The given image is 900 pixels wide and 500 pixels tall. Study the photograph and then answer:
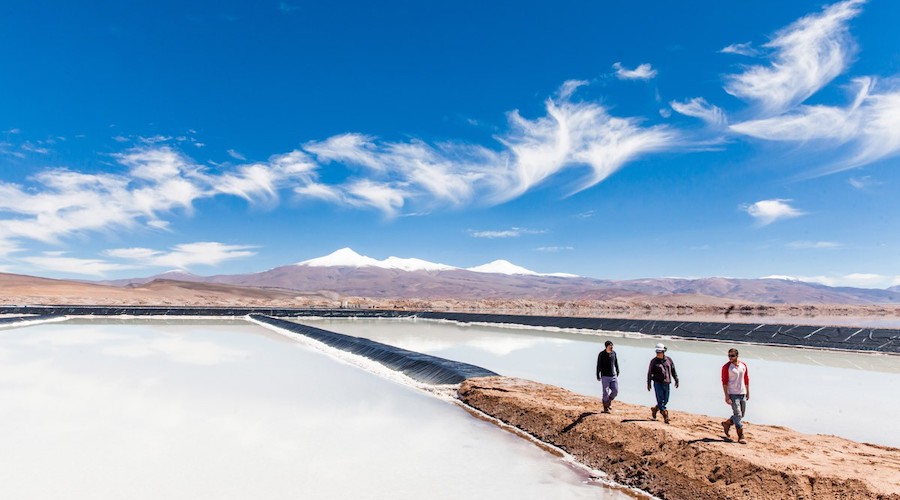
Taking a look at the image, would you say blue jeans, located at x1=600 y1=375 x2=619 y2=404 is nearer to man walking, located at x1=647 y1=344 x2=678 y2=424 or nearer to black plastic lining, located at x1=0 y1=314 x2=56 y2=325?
man walking, located at x1=647 y1=344 x2=678 y2=424

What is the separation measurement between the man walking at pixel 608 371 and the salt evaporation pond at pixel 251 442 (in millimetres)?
1681

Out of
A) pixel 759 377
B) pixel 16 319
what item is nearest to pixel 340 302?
pixel 16 319

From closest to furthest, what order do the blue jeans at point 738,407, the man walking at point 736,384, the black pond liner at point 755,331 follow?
the man walking at point 736,384 < the blue jeans at point 738,407 < the black pond liner at point 755,331

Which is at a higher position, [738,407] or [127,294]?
[127,294]

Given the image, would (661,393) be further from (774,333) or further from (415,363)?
(774,333)

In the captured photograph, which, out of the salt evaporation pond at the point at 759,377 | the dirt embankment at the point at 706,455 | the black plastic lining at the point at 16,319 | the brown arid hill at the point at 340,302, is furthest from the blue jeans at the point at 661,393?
the brown arid hill at the point at 340,302

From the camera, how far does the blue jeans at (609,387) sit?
35.1ft

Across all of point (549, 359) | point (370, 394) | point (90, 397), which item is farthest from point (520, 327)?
point (90, 397)

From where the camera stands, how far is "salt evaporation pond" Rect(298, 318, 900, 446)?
1255cm

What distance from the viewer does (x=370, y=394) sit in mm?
15750

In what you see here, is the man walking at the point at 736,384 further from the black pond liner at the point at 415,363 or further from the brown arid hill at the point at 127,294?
the brown arid hill at the point at 127,294

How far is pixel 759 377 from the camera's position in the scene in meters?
19.3

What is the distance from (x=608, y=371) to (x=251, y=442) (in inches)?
251

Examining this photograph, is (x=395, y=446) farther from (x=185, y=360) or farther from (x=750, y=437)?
(x=185, y=360)
